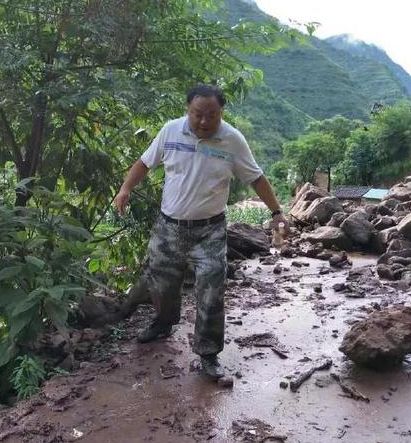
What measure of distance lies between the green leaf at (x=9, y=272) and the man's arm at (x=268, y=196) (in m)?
1.48

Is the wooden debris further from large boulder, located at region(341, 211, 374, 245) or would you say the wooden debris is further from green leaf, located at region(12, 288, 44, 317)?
large boulder, located at region(341, 211, 374, 245)

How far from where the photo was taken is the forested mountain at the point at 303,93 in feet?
186

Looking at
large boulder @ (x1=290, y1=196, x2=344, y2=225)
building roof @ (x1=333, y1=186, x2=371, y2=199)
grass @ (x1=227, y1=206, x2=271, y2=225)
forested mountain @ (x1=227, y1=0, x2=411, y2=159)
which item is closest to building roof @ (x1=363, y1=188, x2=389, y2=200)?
building roof @ (x1=333, y1=186, x2=371, y2=199)

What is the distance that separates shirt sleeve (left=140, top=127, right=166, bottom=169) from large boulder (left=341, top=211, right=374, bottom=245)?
18.0 ft

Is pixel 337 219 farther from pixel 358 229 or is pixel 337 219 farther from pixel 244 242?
pixel 244 242

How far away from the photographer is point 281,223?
3.66 meters

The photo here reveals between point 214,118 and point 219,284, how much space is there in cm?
101

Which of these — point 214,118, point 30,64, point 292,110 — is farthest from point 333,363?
point 292,110

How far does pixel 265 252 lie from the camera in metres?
8.00

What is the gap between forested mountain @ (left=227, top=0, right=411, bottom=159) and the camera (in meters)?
56.8

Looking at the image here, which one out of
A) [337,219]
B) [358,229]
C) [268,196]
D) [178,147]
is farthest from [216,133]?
[337,219]

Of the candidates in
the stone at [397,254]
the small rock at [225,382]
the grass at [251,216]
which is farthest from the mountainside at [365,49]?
the small rock at [225,382]

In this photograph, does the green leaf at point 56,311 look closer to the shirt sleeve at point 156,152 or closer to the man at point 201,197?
the man at point 201,197

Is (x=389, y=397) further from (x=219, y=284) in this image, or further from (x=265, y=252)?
(x=265, y=252)
